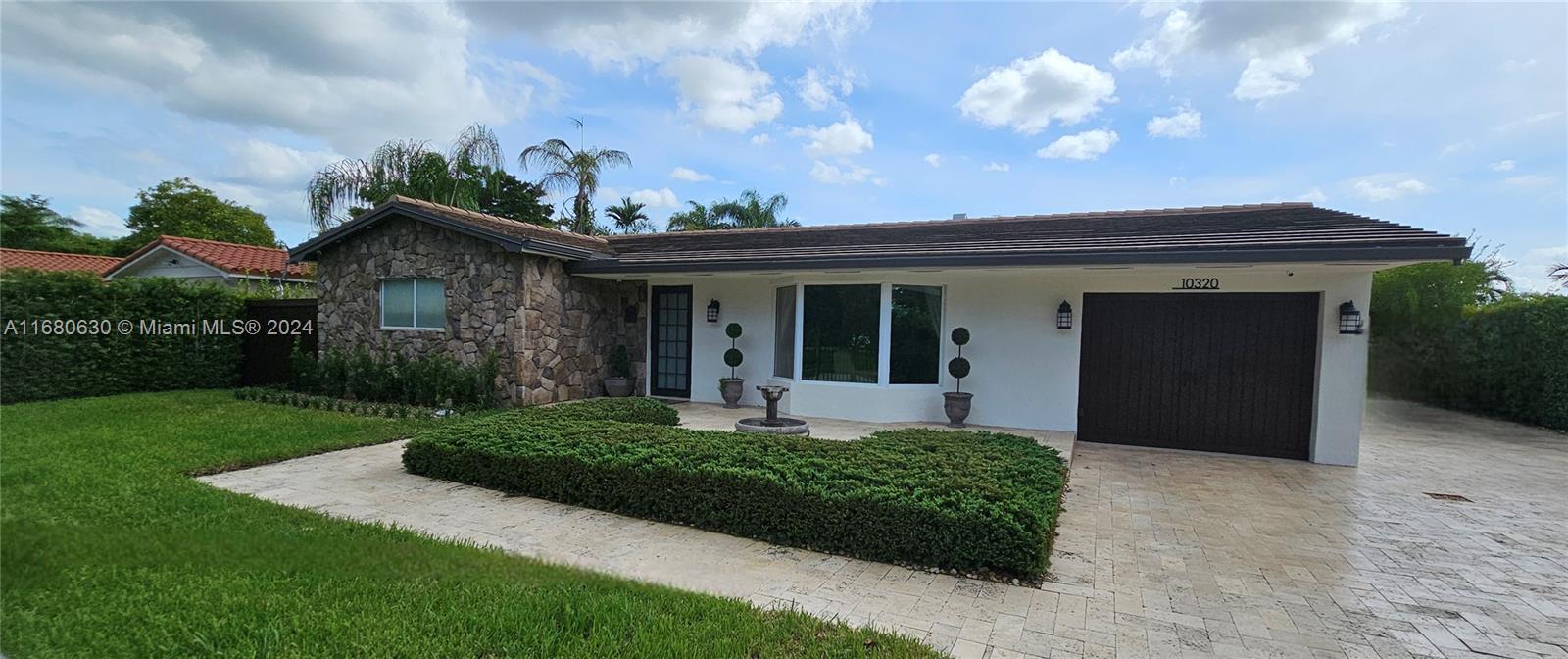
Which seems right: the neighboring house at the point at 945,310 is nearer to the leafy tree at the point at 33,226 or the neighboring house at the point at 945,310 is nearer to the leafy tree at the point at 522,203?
the leafy tree at the point at 33,226

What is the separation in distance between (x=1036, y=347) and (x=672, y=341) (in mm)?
6153

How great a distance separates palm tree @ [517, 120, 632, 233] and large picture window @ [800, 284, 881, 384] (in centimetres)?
1358

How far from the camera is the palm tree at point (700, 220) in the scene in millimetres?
24094

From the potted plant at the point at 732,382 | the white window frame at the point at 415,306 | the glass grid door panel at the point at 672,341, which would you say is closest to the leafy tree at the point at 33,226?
the white window frame at the point at 415,306

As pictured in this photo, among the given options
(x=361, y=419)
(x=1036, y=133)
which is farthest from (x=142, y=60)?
(x=1036, y=133)

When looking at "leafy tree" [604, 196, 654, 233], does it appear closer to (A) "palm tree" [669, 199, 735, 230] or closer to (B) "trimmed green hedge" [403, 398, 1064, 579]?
(A) "palm tree" [669, 199, 735, 230]

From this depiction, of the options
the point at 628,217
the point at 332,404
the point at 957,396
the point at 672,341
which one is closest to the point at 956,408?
the point at 957,396

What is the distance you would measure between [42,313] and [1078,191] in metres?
16.5

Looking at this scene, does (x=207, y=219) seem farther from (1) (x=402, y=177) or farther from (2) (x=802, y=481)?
(2) (x=802, y=481)

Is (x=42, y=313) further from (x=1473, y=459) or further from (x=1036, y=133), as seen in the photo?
(x=1473, y=459)

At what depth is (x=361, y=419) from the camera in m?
8.20

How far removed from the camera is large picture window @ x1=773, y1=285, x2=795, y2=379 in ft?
32.7

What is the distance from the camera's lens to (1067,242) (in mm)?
7809

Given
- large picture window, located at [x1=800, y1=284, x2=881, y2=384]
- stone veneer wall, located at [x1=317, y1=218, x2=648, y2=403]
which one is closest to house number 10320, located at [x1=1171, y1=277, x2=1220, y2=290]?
large picture window, located at [x1=800, y1=284, x2=881, y2=384]
